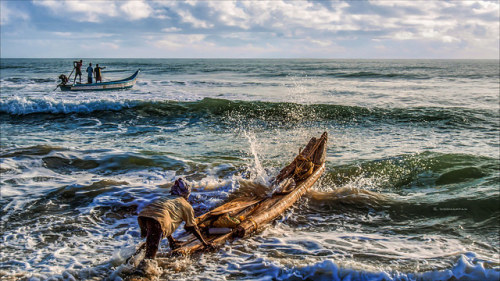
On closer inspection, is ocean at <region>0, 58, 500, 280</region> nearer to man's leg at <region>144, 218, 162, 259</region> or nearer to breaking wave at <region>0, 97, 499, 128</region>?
breaking wave at <region>0, 97, 499, 128</region>

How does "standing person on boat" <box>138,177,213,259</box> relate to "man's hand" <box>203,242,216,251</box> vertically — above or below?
above

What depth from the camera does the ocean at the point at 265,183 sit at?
5618mm

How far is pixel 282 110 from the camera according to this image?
21406 mm

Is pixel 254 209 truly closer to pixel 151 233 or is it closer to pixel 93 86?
pixel 151 233

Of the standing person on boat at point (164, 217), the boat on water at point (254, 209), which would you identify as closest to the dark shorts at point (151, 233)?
the standing person on boat at point (164, 217)

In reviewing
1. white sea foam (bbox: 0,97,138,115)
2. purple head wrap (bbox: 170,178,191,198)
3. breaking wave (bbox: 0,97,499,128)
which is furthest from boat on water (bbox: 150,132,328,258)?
white sea foam (bbox: 0,97,138,115)

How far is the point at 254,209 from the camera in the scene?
743 cm

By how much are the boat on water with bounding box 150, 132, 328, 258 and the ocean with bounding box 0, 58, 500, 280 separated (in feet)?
0.63

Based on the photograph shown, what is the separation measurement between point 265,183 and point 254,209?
1.87 meters

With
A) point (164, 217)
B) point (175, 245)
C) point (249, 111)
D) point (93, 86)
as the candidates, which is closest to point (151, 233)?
point (164, 217)

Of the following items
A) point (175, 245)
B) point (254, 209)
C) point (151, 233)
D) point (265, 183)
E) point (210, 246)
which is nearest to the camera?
point (151, 233)

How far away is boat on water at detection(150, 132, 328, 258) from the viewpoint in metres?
6.20

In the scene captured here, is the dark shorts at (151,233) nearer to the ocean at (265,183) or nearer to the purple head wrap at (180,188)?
the ocean at (265,183)

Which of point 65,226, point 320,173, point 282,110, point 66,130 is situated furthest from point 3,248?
point 282,110
